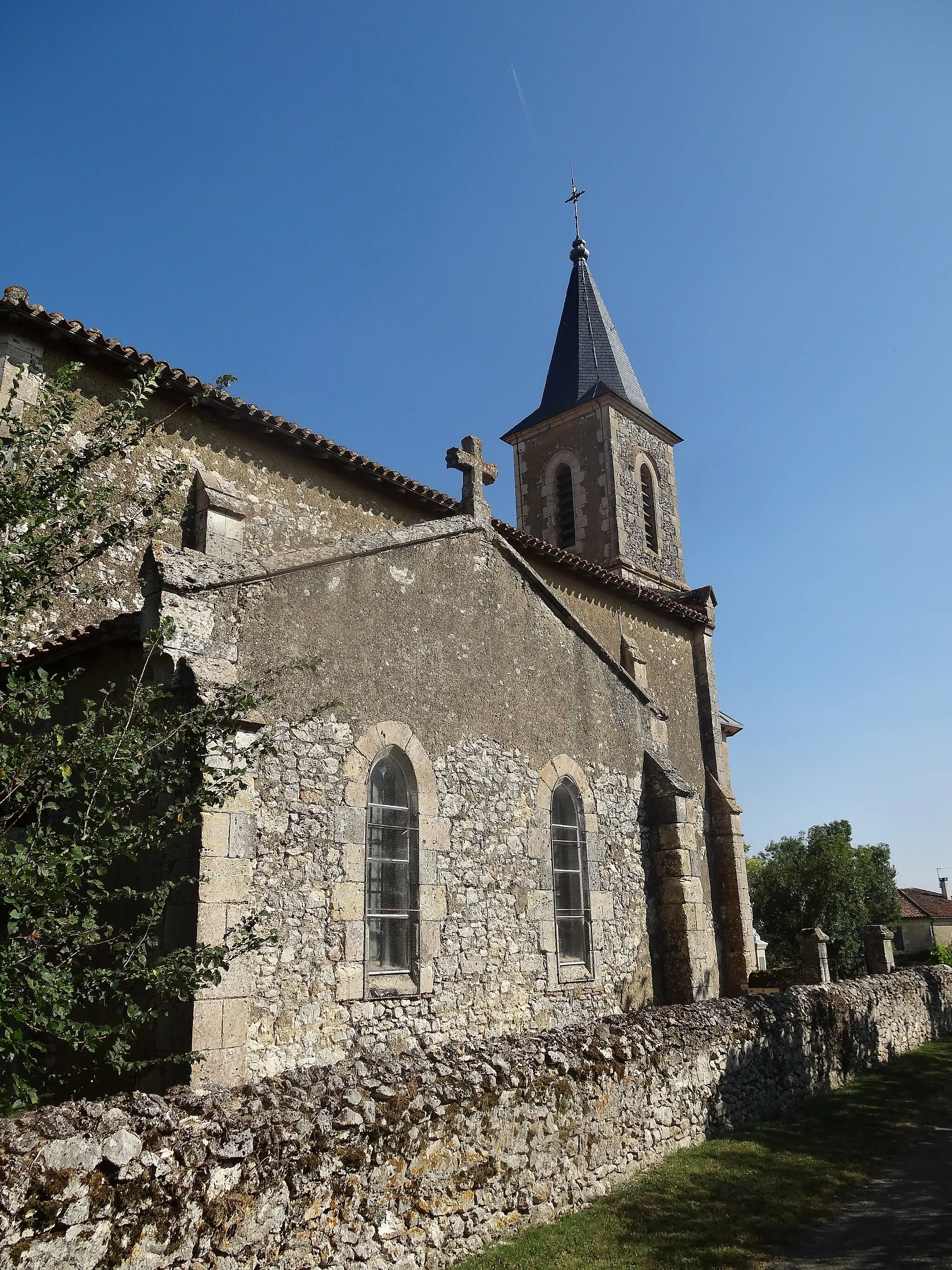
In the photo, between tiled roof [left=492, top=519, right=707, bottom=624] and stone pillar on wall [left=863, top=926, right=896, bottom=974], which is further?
stone pillar on wall [left=863, top=926, right=896, bottom=974]

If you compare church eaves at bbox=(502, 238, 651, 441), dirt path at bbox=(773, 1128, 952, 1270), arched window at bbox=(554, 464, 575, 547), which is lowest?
dirt path at bbox=(773, 1128, 952, 1270)

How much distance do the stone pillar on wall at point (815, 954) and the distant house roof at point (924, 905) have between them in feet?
104

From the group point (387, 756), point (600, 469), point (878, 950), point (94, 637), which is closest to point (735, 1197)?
point (387, 756)

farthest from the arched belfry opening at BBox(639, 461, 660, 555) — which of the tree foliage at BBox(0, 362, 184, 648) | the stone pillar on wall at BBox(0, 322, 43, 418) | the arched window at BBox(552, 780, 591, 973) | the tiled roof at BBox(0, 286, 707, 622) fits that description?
the tree foliage at BBox(0, 362, 184, 648)

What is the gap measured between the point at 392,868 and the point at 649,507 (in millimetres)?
19721

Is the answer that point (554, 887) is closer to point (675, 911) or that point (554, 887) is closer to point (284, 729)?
point (675, 911)

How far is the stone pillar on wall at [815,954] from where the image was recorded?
1742 cm

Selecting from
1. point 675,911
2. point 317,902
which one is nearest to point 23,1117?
point 317,902

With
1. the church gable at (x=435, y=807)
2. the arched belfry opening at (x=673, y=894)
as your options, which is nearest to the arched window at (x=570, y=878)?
the church gable at (x=435, y=807)

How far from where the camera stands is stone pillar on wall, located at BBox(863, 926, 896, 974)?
64.8 feet

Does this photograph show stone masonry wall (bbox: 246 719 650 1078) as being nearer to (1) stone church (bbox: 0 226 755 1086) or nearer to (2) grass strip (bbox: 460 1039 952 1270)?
(1) stone church (bbox: 0 226 755 1086)

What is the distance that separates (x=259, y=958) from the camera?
7008 mm

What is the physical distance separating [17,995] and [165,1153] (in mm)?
1198

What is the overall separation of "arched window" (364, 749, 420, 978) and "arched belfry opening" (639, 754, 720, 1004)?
412 cm
